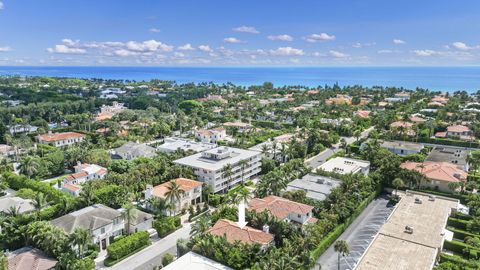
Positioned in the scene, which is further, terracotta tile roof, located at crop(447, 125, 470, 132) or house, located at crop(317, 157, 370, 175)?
terracotta tile roof, located at crop(447, 125, 470, 132)

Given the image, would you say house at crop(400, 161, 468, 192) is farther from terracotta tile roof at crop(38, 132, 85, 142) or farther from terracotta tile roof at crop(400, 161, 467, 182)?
terracotta tile roof at crop(38, 132, 85, 142)

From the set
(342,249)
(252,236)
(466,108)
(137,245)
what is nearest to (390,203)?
(342,249)

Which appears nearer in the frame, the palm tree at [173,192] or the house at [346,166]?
the palm tree at [173,192]

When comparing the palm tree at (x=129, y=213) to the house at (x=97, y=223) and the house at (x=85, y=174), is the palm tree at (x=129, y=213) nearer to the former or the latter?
the house at (x=97, y=223)

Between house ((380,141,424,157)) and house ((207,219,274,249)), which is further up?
house ((380,141,424,157))

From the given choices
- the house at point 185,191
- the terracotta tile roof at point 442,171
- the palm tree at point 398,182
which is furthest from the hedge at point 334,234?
the house at point 185,191

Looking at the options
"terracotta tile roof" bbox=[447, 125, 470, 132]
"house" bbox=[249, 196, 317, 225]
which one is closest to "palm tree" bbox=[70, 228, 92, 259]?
"house" bbox=[249, 196, 317, 225]

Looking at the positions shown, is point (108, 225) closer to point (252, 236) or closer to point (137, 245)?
point (137, 245)

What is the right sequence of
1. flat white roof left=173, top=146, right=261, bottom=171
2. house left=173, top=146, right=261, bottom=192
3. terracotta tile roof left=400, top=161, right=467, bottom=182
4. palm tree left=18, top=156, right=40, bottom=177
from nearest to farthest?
terracotta tile roof left=400, top=161, right=467, bottom=182, house left=173, top=146, right=261, bottom=192, flat white roof left=173, top=146, right=261, bottom=171, palm tree left=18, top=156, right=40, bottom=177
